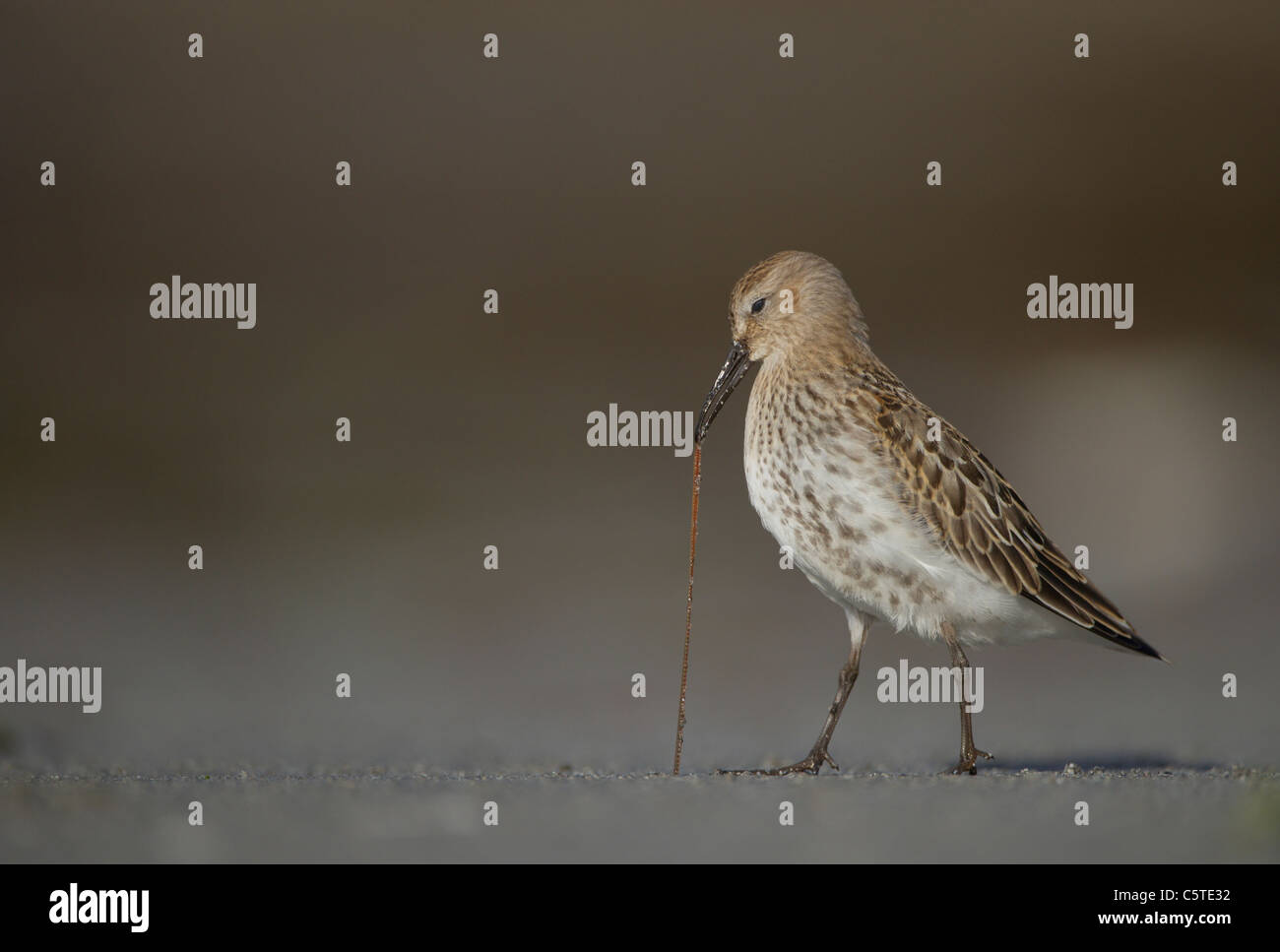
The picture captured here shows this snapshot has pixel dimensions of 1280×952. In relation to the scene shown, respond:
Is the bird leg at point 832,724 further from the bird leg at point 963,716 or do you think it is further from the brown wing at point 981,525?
the brown wing at point 981,525

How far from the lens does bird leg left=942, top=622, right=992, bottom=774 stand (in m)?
3.48

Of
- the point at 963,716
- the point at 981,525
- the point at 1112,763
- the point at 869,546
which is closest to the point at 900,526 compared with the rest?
the point at 869,546

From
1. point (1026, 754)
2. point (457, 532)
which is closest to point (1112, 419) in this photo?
point (457, 532)

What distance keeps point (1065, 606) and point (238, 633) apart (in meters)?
3.84

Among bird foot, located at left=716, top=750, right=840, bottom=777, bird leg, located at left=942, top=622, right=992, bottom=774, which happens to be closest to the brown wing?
bird leg, located at left=942, top=622, right=992, bottom=774

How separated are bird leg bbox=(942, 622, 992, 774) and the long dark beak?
2.75 feet

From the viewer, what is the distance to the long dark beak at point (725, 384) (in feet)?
13.3

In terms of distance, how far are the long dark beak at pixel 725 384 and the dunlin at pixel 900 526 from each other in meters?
0.20

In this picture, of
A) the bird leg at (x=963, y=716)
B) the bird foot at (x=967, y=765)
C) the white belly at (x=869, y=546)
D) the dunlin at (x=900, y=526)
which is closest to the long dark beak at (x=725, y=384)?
the dunlin at (x=900, y=526)

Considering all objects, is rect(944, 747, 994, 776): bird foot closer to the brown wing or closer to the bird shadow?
the bird shadow

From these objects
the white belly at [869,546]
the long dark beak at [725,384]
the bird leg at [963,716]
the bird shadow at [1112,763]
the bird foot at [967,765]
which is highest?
the long dark beak at [725,384]

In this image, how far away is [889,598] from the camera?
3.61 metres

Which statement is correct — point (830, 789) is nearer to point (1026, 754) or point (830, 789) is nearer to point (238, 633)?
point (1026, 754)

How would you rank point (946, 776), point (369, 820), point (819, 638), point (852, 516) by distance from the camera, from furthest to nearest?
point (819, 638) → point (852, 516) → point (946, 776) → point (369, 820)
